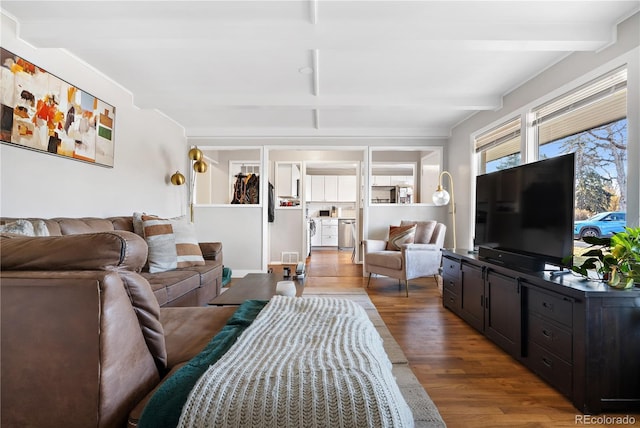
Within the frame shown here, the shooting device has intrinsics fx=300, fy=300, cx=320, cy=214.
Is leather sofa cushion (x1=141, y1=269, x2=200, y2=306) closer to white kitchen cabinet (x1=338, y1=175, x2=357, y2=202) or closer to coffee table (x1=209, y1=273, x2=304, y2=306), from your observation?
coffee table (x1=209, y1=273, x2=304, y2=306)

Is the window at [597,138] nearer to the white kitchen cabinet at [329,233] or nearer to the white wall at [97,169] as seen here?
the white wall at [97,169]

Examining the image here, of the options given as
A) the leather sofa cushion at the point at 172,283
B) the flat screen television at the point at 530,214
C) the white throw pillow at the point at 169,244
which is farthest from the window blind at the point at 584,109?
the white throw pillow at the point at 169,244

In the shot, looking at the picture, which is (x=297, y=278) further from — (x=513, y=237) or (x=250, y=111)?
(x=250, y=111)

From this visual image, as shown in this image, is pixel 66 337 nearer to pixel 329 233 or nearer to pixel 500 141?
pixel 500 141

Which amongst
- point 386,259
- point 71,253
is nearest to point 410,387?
point 71,253

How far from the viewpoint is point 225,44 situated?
2260 mm

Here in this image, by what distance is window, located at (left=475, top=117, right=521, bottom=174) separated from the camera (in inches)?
132

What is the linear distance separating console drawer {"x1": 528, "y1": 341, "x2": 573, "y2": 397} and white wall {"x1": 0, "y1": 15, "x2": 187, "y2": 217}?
3.72m

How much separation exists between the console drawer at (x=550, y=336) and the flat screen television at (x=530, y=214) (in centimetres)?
37

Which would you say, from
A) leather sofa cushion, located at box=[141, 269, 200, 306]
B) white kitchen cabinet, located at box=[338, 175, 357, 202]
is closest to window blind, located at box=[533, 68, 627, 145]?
leather sofa cushion, located at box=[141, 269, 200, 306]

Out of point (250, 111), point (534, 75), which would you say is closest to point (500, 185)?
point (534, 75)

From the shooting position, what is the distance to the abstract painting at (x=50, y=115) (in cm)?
209

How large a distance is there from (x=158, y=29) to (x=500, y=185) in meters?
3.00

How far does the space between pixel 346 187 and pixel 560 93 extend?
6.21 m
